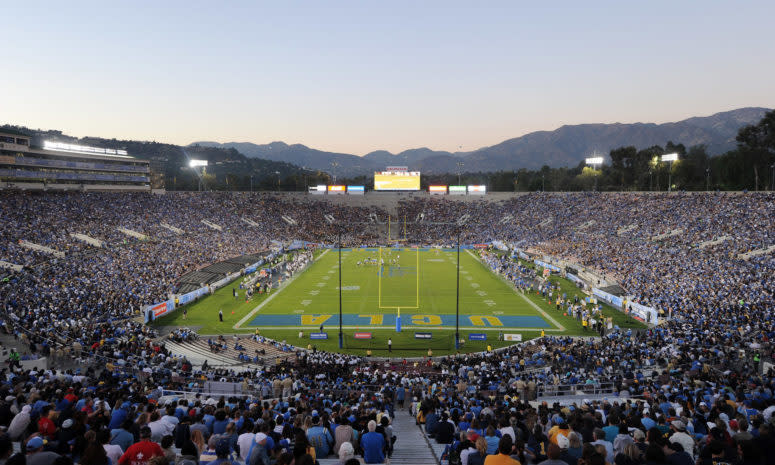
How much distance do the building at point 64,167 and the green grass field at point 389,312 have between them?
3532cm

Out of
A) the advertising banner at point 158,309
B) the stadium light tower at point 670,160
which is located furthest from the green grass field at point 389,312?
the stadium light tower at point 670,160

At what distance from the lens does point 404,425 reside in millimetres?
11898

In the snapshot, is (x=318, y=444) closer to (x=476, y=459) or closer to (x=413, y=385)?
(x=476, y=459)

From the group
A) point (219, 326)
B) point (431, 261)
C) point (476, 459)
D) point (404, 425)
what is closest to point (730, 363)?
point (404, 425)

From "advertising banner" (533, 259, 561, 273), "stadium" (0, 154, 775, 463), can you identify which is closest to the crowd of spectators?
"stadium" (0, 154, 775, 463)

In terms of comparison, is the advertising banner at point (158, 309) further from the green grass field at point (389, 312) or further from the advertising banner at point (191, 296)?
the advertising banner at point (191, 296)

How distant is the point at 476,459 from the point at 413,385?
36.2 ft

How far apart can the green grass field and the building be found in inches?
1391

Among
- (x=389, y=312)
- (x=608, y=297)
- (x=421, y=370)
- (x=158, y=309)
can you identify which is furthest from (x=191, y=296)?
(x=608, y=297)

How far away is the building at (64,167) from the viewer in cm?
5284

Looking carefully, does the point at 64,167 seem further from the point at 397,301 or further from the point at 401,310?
the point at 401,310

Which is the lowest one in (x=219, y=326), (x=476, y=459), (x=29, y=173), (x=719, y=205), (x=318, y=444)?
(x=219, y=326)

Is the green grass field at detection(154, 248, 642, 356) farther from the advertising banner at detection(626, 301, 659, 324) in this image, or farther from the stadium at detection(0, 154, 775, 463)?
the advertising banner at detection(626, 301, 659, 324)

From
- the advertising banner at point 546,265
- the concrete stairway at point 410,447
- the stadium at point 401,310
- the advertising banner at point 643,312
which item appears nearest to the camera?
the concrete stairway at point 410,447
